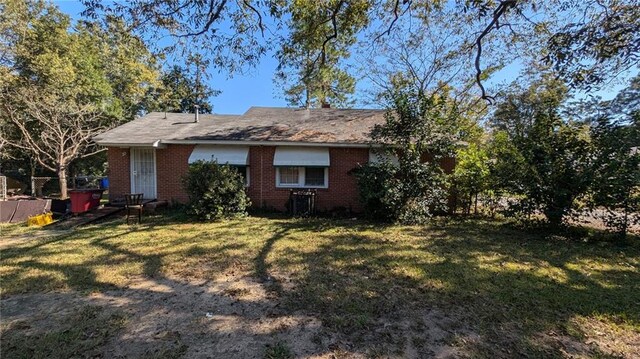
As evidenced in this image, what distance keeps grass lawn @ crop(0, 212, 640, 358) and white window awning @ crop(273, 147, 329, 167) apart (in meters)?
4.39

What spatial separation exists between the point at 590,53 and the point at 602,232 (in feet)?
19.3

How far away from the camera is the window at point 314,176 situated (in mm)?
12977

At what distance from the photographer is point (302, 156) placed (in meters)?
12.5

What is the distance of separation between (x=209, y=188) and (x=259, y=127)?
16.3 feet

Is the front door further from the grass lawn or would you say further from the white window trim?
the white window trim

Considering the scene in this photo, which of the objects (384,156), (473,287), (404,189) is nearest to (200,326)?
(473,287)

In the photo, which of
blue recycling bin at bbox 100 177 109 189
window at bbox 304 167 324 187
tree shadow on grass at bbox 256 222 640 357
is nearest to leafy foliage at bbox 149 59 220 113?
blue recycling bin at bbox 100 177 109 189

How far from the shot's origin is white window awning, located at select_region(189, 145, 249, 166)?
475 inches

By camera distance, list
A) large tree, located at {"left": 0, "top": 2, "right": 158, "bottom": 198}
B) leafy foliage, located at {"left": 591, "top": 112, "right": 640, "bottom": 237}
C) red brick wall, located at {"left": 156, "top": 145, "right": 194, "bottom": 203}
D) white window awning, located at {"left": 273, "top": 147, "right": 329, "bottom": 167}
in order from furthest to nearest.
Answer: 1. large tree, located at {"left": 0, "top": 2, "right": 158, "bottom": 198}
2. red brick wall, located at {"left": 156, "top": 145, "right": 194, "bottom": 203}
3. white window awning, located at {"left": 273, "top": 147, "right": 329, "bottom": 167}
4. leafy foliage, located at {"left": 591, "top": 112, "right": 640, "bottom": 237}

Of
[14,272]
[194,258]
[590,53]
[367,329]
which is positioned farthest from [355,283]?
[590,53]

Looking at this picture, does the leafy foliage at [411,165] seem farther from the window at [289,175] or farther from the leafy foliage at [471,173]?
the window at [289,175]

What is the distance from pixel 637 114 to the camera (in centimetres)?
799

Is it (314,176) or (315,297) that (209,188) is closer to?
(314,176)

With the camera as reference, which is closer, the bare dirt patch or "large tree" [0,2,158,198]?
the bare dirt patch
